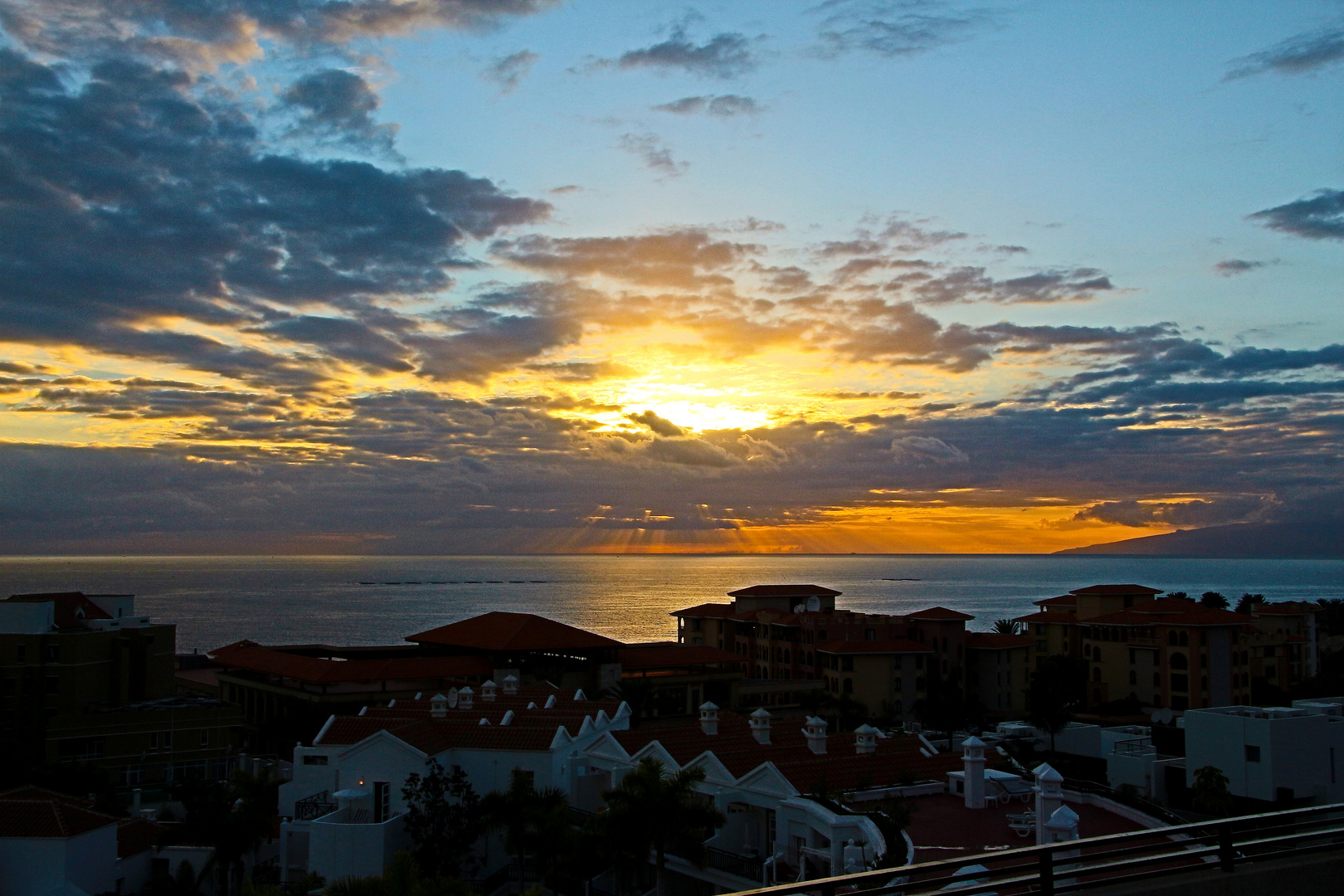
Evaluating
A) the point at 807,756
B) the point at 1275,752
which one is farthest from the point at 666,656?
the point at 807,756

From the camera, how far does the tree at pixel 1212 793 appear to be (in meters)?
43.9

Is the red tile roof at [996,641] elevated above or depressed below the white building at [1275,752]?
above

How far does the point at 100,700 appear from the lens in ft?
204

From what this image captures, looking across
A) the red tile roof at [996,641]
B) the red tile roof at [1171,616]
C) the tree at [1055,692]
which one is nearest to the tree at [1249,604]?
the red tile roof at [1171,616]

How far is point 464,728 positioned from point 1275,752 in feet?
109

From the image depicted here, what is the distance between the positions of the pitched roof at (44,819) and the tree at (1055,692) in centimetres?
5077

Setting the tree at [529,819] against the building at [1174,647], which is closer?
the tree at [529,819]

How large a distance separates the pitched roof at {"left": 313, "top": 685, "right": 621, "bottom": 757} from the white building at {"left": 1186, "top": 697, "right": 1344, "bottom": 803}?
2620 cm

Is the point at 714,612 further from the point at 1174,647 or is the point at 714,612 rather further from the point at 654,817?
the point at 654,817

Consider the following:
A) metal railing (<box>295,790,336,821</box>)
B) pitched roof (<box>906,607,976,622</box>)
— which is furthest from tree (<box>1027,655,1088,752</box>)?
metal railing (<box>295,790,336,821</box>)

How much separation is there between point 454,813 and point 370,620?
164 m

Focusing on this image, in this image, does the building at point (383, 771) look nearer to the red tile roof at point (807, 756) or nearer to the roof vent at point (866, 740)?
the red tile roof at point (807, 756)

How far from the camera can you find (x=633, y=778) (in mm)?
29359

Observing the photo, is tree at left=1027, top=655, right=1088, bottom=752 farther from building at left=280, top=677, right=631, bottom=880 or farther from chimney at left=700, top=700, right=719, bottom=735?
building at left=280, top=677, right=631, bottom=880
